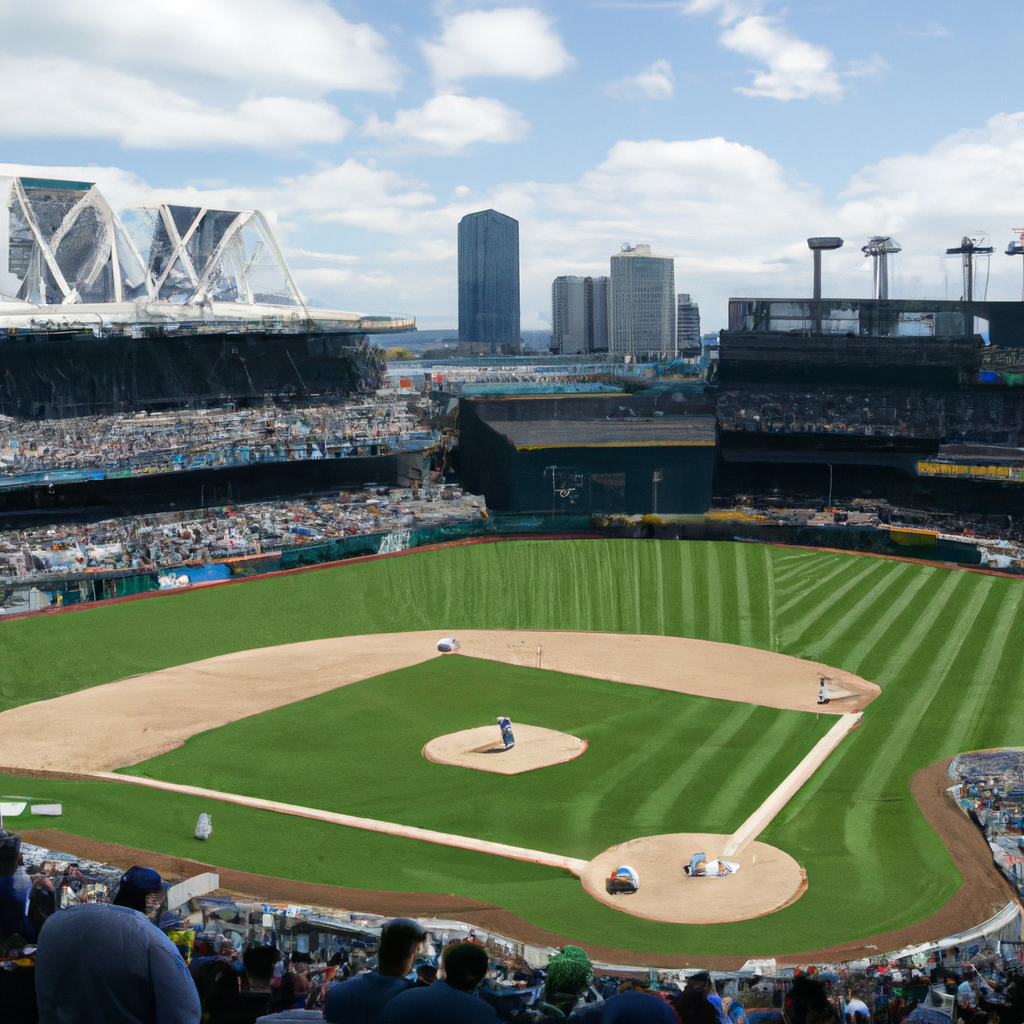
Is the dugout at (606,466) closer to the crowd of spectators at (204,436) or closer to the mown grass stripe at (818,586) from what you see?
the crowd of spectators at (204,436)

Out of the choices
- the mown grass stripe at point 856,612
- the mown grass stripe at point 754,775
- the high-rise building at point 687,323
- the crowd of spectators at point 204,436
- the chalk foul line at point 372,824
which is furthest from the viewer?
the high-rise building at point 687,323

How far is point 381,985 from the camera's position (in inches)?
218

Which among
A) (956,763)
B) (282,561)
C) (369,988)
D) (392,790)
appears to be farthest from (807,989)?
(282,561)

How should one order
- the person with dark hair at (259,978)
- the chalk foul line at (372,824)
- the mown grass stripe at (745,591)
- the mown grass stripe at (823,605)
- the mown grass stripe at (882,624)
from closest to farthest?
the person with dark hair at (259,978) < the chalk foul line at (372,824) < the mown grass stripe at (882,624) < the mown grass stripe at (823,605) < the mown grass stripe at (745,591)

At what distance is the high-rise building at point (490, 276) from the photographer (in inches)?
4823

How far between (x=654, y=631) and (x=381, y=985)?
33276mm

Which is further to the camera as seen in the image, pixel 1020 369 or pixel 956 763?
pixel 1020 369

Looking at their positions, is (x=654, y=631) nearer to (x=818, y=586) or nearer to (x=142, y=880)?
(x=818, y=586)

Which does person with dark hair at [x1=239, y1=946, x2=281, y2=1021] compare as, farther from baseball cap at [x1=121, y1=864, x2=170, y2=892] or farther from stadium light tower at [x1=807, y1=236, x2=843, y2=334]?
stadium light tower at [x1=807, y1=236, x2=843, y2=334]

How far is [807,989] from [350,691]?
2498 centimetres

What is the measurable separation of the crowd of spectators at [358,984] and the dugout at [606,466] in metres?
42.9

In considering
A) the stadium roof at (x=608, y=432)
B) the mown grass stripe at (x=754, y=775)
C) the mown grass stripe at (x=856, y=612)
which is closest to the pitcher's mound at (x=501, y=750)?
the mown grass stripe at (x=754, y=775)

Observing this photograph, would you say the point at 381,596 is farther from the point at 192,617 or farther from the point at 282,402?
the point at 282,402

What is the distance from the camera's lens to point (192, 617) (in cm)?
3791
